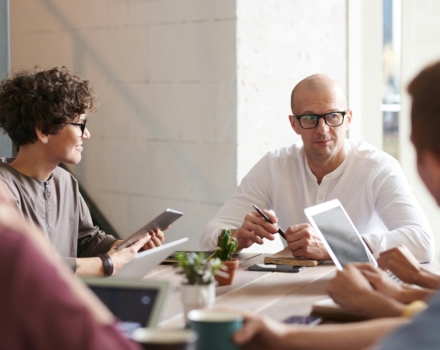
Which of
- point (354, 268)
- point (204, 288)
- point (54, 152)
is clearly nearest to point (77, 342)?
point (204, 288)

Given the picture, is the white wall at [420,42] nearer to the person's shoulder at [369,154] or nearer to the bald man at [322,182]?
the person's shoulder at [369,154]

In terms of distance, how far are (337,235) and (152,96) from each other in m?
2.32

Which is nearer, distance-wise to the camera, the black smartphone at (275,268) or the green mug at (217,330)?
the green mug at (217,330)

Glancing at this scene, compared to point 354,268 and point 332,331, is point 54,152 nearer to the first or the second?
point 354,268

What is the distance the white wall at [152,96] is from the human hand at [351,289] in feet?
7.14

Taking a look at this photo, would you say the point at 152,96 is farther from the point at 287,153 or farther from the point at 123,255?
the point at 123,255

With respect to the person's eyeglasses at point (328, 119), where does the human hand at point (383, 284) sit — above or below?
below

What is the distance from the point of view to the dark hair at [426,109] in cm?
115

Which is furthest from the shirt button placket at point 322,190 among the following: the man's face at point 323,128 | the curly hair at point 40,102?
the curly hair at point 40,102

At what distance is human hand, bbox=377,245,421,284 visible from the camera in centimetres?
181

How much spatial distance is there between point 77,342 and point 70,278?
0.11 meters

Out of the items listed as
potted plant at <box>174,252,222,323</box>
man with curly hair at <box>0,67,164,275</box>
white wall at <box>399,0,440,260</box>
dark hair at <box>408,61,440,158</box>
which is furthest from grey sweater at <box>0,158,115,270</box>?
white wall at <box>399,0,440,260</box>

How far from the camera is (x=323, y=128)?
2736mm

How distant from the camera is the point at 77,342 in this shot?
0.91 m
